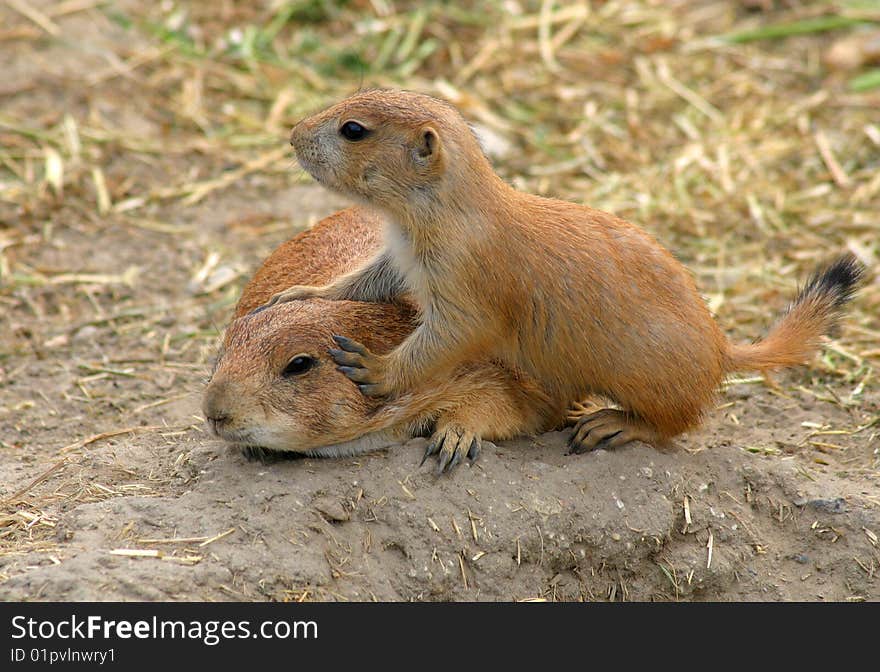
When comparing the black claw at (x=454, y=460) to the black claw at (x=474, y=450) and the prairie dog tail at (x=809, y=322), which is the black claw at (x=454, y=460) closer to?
the black claw at (x=474, y=450)

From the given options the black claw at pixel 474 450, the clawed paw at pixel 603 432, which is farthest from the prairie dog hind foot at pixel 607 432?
the black claw at pixel 474 450

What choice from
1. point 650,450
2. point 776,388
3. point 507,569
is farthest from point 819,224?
point 507,569

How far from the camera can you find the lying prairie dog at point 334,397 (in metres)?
4.93

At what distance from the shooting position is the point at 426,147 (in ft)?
17.0

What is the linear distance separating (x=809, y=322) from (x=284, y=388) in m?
2.52

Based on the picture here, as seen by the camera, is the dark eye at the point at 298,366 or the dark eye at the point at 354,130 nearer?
the dark eye at the point at 298,366

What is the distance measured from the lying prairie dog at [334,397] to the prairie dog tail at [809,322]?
41.3 inches

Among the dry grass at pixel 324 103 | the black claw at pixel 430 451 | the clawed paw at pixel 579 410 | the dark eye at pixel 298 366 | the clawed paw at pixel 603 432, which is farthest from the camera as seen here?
the dry grass at pixel 324 103

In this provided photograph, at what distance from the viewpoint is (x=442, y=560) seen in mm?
4910

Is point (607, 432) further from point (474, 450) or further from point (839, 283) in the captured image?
point (839, 283)

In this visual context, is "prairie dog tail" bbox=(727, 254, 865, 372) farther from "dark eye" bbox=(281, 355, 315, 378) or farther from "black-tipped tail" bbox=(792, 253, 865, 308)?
"dark eye" bbox=(281, 355, 315, 378)

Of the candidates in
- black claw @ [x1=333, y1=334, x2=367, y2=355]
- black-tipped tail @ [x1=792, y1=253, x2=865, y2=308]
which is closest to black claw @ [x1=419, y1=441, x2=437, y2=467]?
black claw @ [x1=333, y1=334, x2=367, y2=355]

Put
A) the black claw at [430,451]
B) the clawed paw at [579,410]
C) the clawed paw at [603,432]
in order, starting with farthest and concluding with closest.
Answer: the clawed paw at [579,410] → the clawed paw at [603,432] → the black claw at [430,451]

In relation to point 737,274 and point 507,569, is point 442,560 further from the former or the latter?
point 737,274
